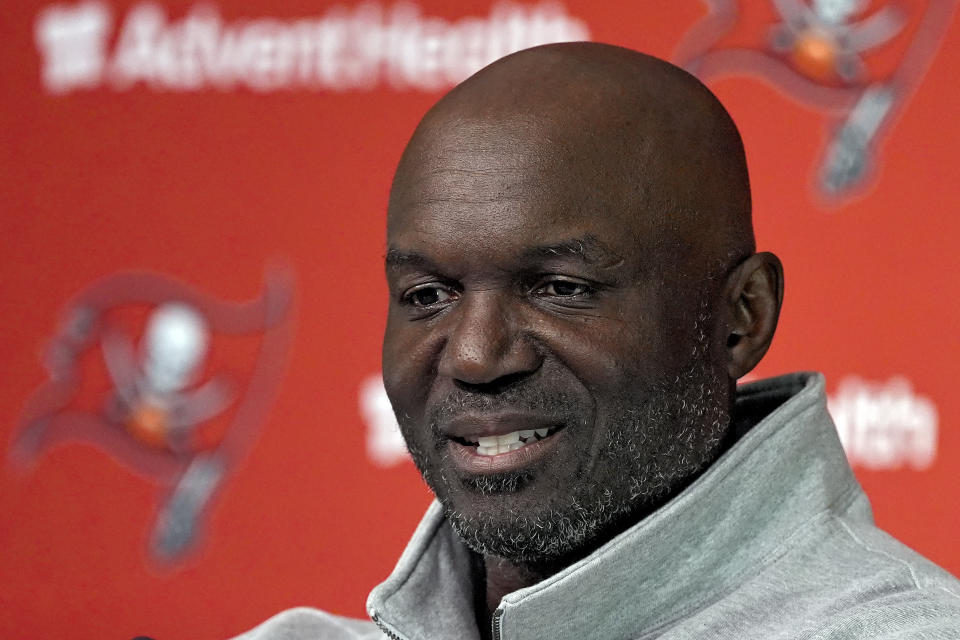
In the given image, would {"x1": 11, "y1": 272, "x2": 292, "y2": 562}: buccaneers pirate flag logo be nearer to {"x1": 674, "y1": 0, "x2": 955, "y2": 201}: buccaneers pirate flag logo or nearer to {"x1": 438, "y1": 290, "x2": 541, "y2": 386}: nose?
{"x1": 674, "y1": 0, "x2": 955, "y2": 201}: buccaneers pirate flag logo

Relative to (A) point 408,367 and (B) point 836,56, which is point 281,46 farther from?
(A) point 408,367

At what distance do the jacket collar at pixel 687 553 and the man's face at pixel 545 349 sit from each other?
42mm

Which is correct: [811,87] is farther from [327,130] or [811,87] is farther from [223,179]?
[223,179]

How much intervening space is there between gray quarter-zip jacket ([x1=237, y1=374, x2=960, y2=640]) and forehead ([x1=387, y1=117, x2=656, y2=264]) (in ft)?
0.67

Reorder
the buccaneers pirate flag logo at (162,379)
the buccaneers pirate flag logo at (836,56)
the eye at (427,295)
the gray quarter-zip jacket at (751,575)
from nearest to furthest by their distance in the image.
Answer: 1. the gray quarter-zip jacket at (751,575)
2. the eye at (427,295)
3. the buccaneers pirate flag logo at (836,56)
4. the buccaneers pirate flag logo at (162,379)

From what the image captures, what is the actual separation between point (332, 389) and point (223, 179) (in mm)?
398

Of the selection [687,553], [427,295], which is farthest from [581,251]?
[687,553]

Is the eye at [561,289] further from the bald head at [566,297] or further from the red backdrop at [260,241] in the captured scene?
the red backdrop at [260,241]

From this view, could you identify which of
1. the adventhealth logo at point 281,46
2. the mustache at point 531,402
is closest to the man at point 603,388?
the mustache at point 531,402

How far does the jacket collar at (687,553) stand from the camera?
102 centimetres

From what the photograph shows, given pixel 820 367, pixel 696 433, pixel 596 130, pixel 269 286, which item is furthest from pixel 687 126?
pixel 269 286

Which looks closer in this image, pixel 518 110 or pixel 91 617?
pixel 518 110

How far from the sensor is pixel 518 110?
1.09 meters

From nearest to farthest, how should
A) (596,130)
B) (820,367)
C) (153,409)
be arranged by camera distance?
(596,130) < (820,367) < (153,409)
